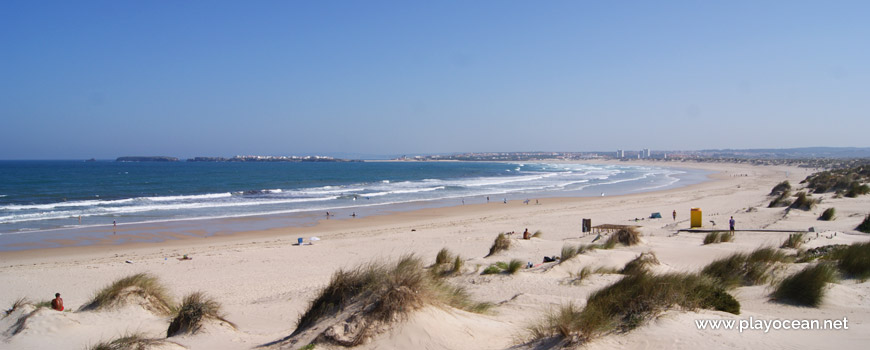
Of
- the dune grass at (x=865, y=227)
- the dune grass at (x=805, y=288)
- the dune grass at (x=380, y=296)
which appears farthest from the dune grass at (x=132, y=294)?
the dune grass at (x=865, y=227)

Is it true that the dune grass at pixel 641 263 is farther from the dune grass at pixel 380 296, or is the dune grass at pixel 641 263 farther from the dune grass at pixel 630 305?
the dune grass at pixel 380 296

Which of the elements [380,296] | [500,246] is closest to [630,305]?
[380,296]

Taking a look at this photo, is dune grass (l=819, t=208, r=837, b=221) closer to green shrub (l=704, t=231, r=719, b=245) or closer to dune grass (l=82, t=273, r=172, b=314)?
green shrub (l=704, t=231, r=719, b=245)

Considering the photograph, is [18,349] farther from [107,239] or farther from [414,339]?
[107,239]

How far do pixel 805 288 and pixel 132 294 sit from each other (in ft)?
32.2

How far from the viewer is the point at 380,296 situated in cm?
572

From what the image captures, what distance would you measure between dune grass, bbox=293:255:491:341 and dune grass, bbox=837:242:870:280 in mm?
6117

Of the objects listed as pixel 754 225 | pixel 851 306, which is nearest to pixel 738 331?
pixel 851 306

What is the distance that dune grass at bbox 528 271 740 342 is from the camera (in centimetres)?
504

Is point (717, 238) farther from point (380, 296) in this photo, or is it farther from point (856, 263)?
point (380, 296)

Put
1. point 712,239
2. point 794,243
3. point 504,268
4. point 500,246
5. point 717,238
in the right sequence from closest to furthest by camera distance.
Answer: point 504,268 < point 794,243 < point 500,246 < point 712,239 < point 717,238

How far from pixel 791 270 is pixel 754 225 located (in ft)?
38.0

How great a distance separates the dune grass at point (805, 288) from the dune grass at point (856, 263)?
1428 mm

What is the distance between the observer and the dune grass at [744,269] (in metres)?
8.16
